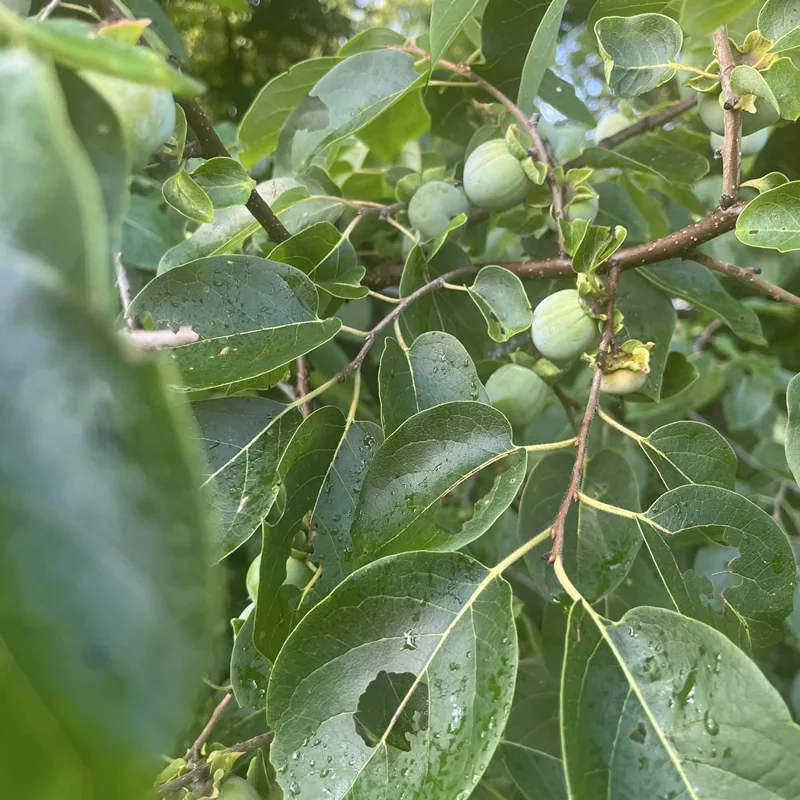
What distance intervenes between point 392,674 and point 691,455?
13.0 inches

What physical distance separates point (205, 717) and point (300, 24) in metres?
1.83

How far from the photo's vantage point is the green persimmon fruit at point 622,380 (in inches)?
23.0

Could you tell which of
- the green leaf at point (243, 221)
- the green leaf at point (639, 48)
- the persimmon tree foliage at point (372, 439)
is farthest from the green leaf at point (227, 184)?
the green leaf at point (639, 48)

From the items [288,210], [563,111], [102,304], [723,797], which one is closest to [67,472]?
[102,304]

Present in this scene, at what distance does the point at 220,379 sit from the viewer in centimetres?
45

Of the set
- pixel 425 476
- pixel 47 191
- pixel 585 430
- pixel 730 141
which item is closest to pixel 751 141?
pixel 730 141

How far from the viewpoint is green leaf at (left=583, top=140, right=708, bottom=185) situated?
77 centimetres

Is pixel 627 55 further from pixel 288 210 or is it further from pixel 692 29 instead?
pixel 288 210

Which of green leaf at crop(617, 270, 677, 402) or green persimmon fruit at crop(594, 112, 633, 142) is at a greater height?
green persimmon fruit at crop(594, 112, 633, 142)

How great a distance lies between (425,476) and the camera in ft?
1.62

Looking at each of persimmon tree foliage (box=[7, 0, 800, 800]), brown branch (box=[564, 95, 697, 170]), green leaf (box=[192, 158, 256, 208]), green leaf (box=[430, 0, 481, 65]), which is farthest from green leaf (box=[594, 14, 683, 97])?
green leaf (box=[192, 158, 256, 208])

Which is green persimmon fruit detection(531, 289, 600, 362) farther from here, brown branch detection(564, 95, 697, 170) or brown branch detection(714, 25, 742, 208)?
brown branch detection(564, 95, 697, 170)

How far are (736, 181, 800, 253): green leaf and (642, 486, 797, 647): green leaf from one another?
200 millimetres

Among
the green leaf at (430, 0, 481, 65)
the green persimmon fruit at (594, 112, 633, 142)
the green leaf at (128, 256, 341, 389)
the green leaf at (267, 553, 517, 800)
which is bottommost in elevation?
the green leaf at (267, 553, 517, 800)
